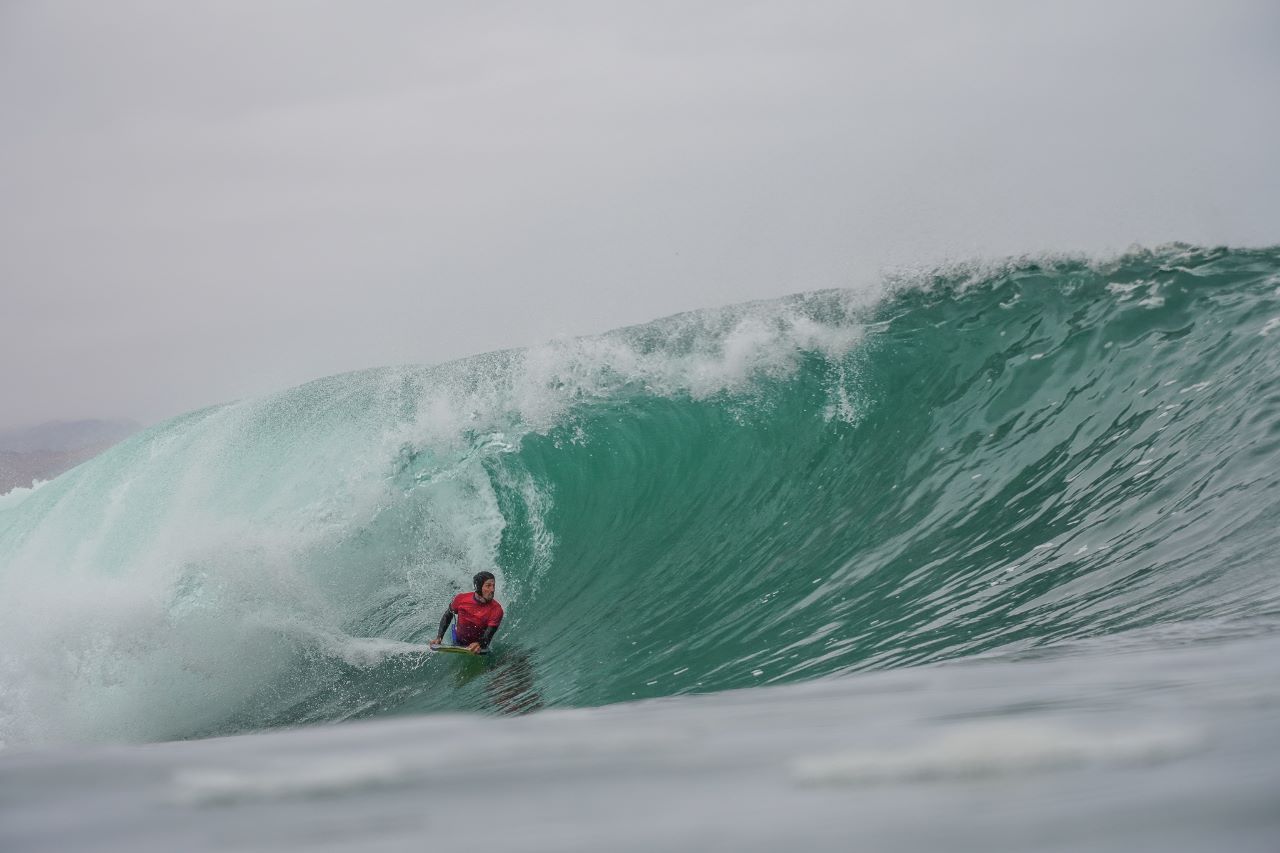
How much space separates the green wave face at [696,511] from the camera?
449 centimetres

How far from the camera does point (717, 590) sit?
552 cm

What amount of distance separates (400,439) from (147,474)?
106 inches

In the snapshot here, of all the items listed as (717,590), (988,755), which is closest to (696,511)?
(717,590)

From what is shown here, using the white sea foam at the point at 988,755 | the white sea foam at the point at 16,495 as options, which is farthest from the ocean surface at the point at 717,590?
the white sea foam at the point at 16,495

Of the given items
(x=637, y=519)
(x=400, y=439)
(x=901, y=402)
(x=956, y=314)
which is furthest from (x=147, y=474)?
(x=956, y=314)

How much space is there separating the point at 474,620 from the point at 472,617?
0.02m

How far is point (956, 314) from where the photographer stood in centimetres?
833

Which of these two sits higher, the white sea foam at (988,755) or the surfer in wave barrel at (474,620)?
the white sea foam at (988,755)

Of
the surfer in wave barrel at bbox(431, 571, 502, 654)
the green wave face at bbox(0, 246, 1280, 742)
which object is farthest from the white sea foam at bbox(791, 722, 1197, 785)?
the surfer in wave barrel at bbox(431, 571, 502, 654)

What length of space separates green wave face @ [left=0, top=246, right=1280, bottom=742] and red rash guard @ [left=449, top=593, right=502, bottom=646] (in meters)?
0.17

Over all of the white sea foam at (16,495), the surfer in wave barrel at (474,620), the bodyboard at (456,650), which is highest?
the white sea foam at (16,495)

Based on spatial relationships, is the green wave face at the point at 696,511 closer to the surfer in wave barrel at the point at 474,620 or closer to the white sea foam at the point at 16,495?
the surfer in wave barrel at the point at 474,620

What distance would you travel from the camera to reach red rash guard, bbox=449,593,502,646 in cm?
568

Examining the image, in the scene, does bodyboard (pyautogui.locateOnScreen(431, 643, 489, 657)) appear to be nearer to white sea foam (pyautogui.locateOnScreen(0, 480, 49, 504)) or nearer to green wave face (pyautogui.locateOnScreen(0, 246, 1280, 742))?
green wave face (pyautogui.locateOnScreen(0, 246, 1280, 742))
